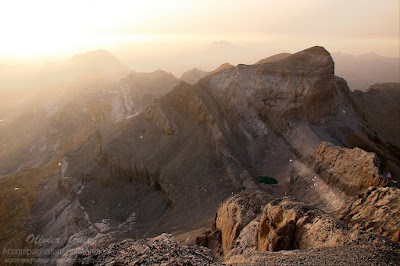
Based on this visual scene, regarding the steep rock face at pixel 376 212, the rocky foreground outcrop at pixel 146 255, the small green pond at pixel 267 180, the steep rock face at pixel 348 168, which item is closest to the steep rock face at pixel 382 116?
the steep rock face at pixel 348 168

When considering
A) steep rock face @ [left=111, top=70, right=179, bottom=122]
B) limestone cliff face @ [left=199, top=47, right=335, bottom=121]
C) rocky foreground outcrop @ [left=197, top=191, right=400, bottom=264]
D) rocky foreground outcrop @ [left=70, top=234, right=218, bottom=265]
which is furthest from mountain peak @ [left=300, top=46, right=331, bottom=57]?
rocky foreground outcrop @ [left=70, top=234, right=218, bottom=265]

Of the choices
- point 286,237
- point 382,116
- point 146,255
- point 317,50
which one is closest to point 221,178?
point 286,237

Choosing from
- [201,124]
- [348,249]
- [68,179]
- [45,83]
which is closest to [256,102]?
[201,124]

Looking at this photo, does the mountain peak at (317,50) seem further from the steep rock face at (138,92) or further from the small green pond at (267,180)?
the steep rock face at (138,92)

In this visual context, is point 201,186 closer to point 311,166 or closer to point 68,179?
point 311,166

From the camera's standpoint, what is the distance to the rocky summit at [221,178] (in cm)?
1547

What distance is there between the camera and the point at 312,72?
40.4 metres

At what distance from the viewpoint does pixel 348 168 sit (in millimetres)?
25203

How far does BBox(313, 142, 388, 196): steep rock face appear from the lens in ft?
74.6

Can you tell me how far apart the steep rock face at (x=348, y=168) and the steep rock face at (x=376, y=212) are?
206 inches

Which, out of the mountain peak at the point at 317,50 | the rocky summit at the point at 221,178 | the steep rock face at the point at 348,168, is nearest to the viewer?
the rocky summit at the point at 221,178

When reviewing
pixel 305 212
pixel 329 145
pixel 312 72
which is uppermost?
pixel 312 72

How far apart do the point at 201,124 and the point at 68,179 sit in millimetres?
16913

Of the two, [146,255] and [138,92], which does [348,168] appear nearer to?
[146,255]
